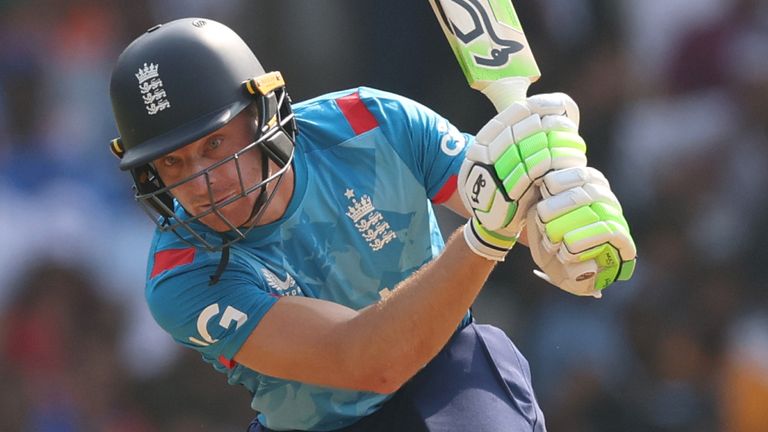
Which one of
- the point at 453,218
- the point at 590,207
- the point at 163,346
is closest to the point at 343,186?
the point at 590,207

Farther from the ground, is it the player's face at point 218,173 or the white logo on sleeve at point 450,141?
the player's face at point 218,173

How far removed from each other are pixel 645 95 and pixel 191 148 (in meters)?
3.15

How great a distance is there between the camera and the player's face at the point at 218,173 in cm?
307

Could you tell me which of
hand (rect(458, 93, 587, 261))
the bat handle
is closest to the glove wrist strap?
hand (rect(458, 93, 587, 261))

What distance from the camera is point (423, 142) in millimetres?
3398

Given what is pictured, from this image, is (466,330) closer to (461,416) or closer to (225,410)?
(461,416)

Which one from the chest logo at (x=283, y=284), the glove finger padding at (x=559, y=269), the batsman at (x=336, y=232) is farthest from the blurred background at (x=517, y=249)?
the glove finger padding at (x=559, y=269)

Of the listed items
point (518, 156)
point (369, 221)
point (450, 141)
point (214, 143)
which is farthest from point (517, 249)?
point (518, 156)

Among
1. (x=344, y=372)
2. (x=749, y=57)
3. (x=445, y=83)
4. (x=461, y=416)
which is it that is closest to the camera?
(x=344, y=372)

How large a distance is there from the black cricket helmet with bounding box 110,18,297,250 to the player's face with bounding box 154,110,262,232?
21 millimetres

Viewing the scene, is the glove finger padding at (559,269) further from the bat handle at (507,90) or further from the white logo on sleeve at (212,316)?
the white logo on sleeve at (212,316)

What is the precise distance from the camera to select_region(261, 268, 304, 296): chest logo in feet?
10.5

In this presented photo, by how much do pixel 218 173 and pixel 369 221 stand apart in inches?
18.5

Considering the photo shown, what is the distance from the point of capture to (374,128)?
11.1ft
